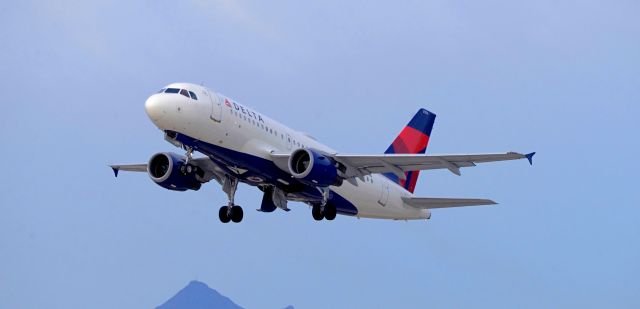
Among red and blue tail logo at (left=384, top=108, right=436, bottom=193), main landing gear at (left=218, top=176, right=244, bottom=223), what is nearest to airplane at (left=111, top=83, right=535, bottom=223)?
main landing gear at (left=218, top=176, right=244, bottom=223)

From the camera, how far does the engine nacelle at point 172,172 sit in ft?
164

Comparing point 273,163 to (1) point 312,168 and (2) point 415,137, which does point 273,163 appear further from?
(2) point 415,137

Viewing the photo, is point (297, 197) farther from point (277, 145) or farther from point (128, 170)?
point (128, 170)

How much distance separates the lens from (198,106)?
44.1 metres

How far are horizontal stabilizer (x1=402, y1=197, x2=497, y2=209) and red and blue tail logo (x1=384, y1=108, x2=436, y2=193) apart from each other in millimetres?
4198

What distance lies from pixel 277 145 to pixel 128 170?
42.5 ft

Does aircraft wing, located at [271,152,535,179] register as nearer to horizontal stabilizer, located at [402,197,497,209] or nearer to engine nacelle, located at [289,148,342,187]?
engine nacelle, located at [289,148,342,187]

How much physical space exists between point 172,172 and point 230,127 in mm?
6028

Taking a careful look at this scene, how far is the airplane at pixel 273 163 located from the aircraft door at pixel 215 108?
42 millimetres

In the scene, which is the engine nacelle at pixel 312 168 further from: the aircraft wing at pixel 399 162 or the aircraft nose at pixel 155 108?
the aircraft nose at pixel 155 108

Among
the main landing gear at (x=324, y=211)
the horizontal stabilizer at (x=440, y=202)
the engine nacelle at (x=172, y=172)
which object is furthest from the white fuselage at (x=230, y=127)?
the horizontal stabilizer at (x=440, y=202)

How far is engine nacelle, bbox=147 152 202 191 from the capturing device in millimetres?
49938

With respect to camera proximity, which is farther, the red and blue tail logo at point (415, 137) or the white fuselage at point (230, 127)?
the red and blue tail logo at point (415, 137)

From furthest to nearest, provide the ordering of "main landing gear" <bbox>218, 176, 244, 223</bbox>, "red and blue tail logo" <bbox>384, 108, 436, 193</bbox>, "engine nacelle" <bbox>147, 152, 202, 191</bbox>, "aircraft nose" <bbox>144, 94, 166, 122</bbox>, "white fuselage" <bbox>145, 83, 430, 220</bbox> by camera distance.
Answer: "red and blue tail logo" <bbox>384, 108, 436, 193</bbox>
"main landing gear" <bbox>218, 176, 244, 223</bbox>
"engine nacelle" <bbox>147, 152, 202, 191</bbox>
"white fuselage" <bbox>145, 83, 430, 220</bbox>
"aircraft nose" <bbox>144, 94, 166, 122</bbox>
